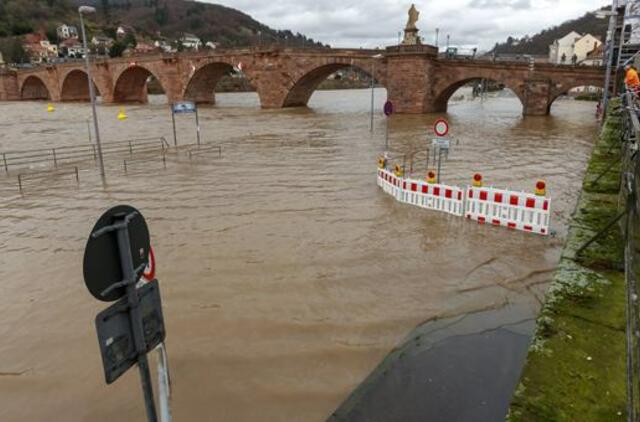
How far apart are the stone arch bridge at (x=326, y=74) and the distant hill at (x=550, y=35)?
259 ft

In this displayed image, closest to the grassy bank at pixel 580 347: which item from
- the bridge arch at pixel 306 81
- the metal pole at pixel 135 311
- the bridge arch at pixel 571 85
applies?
the metal pole at pixel 135 311

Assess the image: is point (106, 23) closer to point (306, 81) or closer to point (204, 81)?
point (204, 81)

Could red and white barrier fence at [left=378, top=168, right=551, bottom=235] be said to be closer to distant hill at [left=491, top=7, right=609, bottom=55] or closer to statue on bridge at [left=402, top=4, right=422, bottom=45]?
statue on bridge at [left=402, top=4, right=422, bottom=45]

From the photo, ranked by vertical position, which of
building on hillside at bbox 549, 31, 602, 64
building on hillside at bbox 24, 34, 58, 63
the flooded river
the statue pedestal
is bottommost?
the flooded river

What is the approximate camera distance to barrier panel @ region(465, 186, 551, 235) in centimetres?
874

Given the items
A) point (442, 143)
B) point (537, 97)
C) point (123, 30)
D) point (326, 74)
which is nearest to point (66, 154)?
point (442, 143)

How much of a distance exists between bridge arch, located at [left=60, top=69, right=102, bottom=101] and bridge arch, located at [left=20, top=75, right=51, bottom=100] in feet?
28.3

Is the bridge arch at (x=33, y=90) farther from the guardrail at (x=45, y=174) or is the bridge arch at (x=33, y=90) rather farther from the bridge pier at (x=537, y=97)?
the guardrail at (x=45, y=174)

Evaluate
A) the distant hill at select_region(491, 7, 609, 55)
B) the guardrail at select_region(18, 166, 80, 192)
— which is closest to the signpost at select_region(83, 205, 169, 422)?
the guardrail at select_region(18, 166, 80, 192)

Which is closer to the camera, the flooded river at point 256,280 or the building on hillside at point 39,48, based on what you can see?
the flooded river at point 256,280

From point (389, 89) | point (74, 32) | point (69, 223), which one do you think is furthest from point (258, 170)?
point (74, 32)

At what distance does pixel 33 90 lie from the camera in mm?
89562

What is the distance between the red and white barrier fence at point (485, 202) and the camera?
8.77 meters

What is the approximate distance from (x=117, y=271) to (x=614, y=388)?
2.81m
